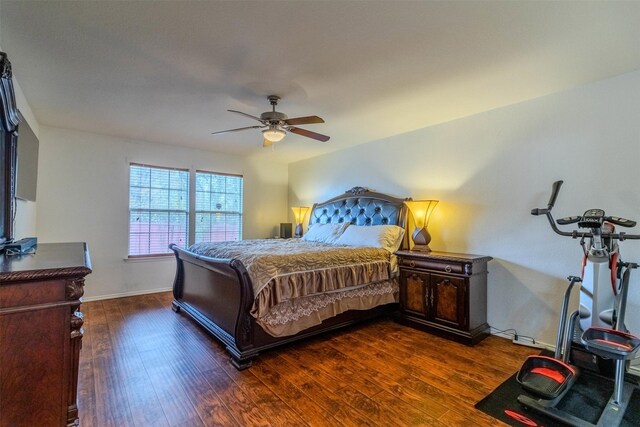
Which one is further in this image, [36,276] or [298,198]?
[298,198]

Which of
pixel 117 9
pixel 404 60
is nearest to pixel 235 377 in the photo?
pixel 117 9

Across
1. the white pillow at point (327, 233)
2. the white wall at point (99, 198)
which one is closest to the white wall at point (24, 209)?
the white wall at point (99, 198)

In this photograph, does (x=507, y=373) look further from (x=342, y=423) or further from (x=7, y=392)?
(x=7, y=392)

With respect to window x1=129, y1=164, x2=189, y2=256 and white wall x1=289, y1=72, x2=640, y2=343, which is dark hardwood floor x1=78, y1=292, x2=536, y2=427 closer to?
white wall x1=289, y1=72, x2=640, y2=343

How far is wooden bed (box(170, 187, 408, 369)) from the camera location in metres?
2.51

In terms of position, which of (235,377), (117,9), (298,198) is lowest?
(235,377)

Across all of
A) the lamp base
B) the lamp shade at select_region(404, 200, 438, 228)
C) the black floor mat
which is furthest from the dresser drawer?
the black floor mat

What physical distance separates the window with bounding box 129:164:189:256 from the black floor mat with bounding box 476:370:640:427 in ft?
16.2

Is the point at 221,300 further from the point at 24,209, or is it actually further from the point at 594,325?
the point at 594,325

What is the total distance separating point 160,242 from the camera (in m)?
5.06

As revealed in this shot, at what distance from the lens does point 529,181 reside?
9.98 ft

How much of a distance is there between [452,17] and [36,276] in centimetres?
257

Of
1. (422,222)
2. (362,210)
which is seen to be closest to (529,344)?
(422,222)

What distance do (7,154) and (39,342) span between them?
1.62 metres
